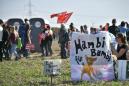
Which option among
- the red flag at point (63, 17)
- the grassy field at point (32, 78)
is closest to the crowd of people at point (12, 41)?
the red flag at point (63, 17)

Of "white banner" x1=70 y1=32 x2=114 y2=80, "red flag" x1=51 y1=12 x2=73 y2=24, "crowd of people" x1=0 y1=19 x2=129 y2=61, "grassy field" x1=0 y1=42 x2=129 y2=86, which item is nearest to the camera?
"grassy field" x1=0 y1=42 x2=129 y2=86

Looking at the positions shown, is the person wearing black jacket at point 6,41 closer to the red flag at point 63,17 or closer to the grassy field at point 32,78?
the grassy field at point 32,78

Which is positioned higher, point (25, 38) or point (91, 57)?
point (25, 38)

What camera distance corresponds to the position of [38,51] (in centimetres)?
3291

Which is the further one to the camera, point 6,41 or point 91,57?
point 6,41

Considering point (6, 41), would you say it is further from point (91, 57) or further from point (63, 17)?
point (91, 57)

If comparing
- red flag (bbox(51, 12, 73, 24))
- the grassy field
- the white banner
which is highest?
red flag (bbox(51, 12, 73, 24))

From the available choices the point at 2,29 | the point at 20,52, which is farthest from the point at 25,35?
the point at 2,29

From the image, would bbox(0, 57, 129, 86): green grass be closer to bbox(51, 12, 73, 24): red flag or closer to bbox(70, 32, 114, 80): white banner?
bbox(70, 32, 114, 80): white banner

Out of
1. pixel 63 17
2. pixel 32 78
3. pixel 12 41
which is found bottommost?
pixel 32 78

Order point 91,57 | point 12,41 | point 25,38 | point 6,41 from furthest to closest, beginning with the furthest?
point 25,38 < point 12,41 < point 6,41 < point 91,57

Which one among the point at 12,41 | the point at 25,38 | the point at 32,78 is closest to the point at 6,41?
the point at 12,41

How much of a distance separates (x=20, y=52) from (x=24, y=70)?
25.9ft

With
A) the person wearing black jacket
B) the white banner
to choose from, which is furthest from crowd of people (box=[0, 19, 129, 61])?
the white banner
